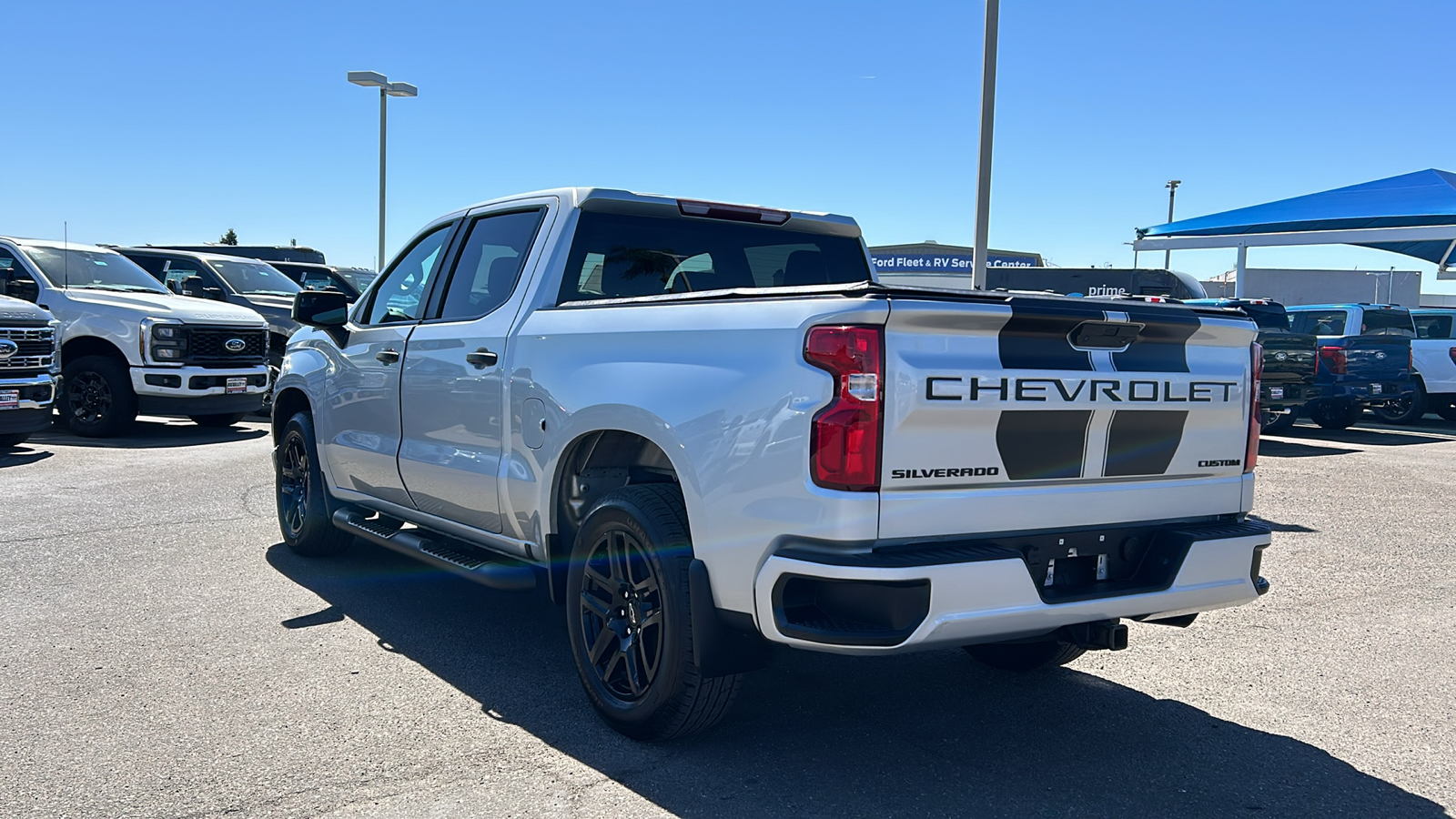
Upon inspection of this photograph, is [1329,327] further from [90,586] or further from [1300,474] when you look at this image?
[90,586]

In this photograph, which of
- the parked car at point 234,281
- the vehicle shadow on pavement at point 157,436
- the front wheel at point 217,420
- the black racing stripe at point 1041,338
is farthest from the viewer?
the parked car at point 234,281

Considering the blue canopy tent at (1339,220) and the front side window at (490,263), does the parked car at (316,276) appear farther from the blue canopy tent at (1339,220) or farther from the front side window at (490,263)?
the blue canopy tent at (1339,220)

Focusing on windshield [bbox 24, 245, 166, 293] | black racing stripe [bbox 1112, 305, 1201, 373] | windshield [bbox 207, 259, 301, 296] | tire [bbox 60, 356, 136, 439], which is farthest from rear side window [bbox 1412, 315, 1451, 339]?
windshield [bbox 24, 245, 166, 293]

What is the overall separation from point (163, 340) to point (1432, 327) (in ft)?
61.6

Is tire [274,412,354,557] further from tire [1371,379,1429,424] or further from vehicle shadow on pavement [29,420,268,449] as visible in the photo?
tire [1371,379,1429,424]

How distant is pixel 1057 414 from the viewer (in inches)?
143

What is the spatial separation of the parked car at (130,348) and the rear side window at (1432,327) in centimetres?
1769

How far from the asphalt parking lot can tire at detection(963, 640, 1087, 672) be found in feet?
0.25

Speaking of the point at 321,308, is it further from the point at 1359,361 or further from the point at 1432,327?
the point at 1432,327

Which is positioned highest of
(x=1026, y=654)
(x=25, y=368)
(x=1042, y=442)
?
(x=1042, y=442)

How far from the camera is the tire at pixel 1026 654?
15.7 ft

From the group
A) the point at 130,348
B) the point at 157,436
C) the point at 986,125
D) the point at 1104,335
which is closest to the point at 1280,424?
the point at 986,125

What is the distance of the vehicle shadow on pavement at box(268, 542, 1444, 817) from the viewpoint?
11.8 ft

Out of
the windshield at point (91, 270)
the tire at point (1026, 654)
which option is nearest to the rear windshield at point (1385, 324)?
the tire at point (1026, 654)
